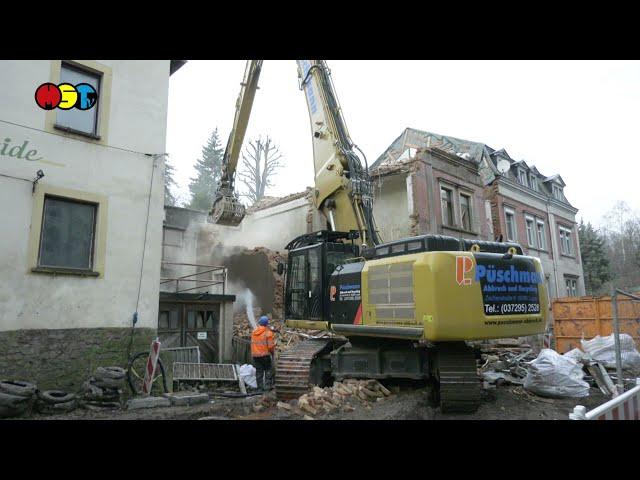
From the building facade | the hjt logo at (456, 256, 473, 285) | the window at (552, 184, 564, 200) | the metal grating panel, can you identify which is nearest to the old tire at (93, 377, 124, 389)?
the metal grating panel

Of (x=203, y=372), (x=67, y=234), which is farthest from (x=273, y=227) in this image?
(x=67, y=234)

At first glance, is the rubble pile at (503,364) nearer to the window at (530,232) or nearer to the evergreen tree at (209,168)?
the window at (530,232)

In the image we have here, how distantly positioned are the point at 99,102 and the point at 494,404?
30.6 ft

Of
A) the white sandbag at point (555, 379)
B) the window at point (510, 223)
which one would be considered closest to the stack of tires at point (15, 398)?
the white sandbag at point (555, 379)

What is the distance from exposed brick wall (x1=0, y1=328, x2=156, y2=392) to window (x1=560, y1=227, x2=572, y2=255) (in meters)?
25.5

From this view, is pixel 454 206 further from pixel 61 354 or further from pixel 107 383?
pixel 61 354

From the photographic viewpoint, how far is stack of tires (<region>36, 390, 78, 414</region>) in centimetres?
742

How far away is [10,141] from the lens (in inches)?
323

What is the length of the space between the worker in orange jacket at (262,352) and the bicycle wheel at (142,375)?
192 centimetres

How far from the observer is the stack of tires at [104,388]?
26.1ft
